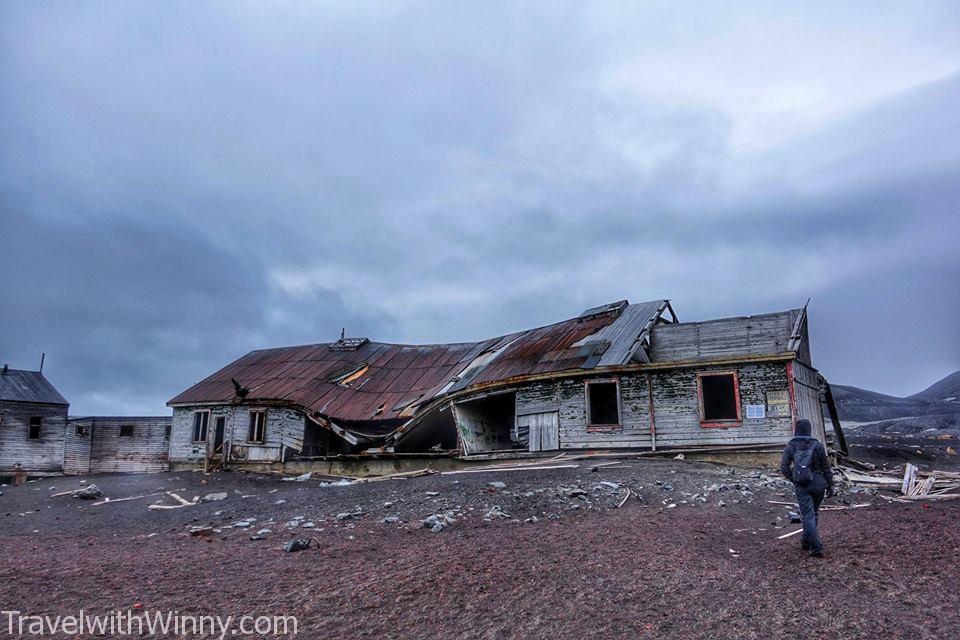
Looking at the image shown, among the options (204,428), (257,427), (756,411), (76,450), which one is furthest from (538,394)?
(76,450)

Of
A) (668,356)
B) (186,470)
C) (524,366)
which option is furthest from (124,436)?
(668,356)

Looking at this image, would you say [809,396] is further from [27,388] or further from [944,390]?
[944,390]

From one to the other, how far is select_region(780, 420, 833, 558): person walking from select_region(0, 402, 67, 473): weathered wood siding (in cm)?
3592

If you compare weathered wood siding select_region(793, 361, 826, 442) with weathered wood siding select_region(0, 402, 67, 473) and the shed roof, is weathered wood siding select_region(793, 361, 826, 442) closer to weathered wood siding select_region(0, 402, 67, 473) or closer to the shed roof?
weathered wood siding select_region(0, 402, 67, 473)

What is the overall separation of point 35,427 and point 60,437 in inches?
48.0

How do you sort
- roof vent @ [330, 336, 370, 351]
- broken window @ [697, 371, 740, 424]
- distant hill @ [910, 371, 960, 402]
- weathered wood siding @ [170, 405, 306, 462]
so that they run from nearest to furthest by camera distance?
broken window @ [697, 371, 740, 424], weathered wood siding @ [170, 405, 306, 462], roof vent @ [330, 336, 370, 351], distant hill @ [910, 371, 960, 402]

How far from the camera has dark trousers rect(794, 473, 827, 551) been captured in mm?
7105

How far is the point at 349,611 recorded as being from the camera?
5.58 m

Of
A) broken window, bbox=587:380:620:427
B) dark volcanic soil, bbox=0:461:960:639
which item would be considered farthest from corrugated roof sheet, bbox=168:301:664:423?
dark volcanic soil, bbox=0:461:960:639

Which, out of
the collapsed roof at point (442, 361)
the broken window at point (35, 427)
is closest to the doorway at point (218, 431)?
the collapsed roof at point (442, 361)

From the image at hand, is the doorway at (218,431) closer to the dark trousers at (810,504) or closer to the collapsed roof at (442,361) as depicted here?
the collapsed roof at (442,361)

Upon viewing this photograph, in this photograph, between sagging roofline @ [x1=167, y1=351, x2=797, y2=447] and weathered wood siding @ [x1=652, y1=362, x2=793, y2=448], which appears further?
sagging roofline @ [x1=167, y1=351, x2=797, y2=447]

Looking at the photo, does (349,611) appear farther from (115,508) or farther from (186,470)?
(186,470)

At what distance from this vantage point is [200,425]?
95.7 feet
